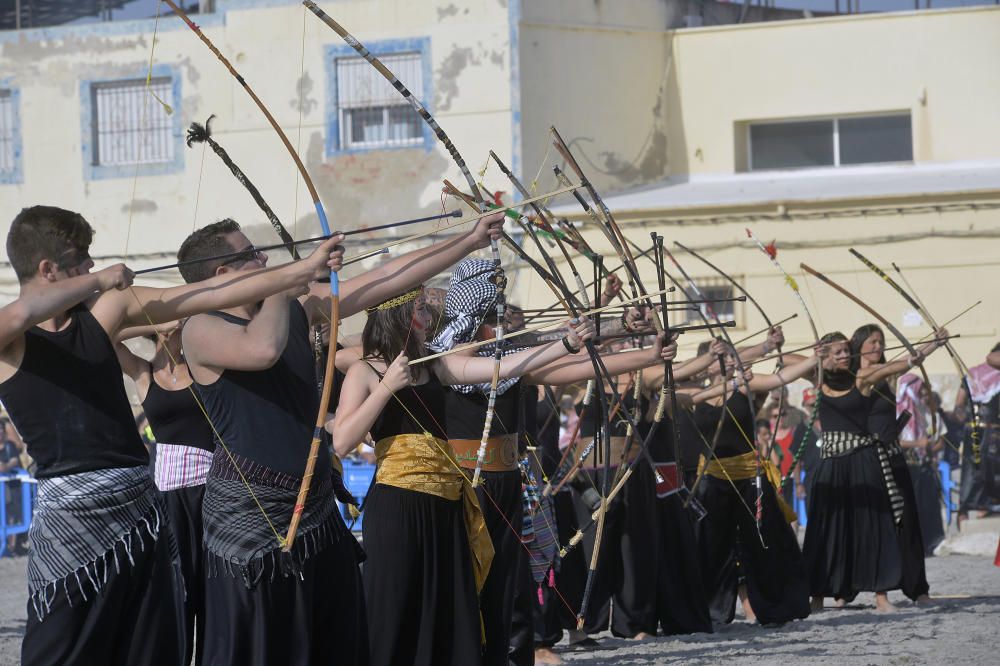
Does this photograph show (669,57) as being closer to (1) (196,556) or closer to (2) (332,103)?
(2) (332,103)

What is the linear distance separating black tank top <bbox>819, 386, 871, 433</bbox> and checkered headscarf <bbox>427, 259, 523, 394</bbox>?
14.3ft

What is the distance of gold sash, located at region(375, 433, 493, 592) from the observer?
530 cm

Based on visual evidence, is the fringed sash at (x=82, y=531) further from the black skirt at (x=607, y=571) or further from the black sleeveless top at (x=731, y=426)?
the black sleeveless top at (x=731, y=426)

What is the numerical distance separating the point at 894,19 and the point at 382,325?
1480 centimetres

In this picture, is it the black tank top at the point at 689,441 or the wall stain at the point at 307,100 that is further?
the wall stain at the point at 307,100

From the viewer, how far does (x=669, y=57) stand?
19.7 metres

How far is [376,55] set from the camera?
60.8 ft

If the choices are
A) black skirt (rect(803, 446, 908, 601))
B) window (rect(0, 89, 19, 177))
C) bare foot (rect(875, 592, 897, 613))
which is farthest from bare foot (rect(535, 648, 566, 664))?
window (rect(0, 89, 19, 177))

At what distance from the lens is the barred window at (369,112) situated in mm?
19203

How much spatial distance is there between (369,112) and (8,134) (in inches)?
203

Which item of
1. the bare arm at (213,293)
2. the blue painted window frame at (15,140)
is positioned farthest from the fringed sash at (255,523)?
the blue painted window frame at (15,140)

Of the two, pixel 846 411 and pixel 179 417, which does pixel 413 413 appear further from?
pixel 846 411

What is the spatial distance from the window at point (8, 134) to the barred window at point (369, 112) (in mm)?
4649

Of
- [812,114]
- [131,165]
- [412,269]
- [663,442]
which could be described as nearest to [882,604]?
[663,442]
